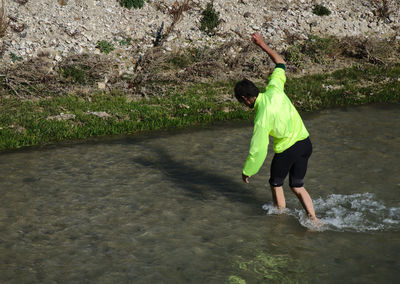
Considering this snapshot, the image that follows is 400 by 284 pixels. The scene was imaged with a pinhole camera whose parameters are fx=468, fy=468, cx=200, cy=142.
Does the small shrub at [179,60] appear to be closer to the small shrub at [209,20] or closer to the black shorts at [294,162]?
the small shrub at [209,20]

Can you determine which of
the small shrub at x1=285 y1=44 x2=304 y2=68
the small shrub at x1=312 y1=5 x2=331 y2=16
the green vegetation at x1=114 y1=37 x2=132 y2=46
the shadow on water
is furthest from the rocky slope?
the shadow on water

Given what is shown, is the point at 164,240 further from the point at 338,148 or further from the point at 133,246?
the point at 338,148

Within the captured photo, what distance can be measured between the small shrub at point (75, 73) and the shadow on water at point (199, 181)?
5.32m

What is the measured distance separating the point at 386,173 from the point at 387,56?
32.8 feet

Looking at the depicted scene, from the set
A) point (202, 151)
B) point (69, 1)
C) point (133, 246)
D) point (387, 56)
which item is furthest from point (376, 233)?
point (69, 1)

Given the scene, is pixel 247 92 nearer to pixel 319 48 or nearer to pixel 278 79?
pixel 278 79

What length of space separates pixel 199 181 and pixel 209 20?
11310 mm

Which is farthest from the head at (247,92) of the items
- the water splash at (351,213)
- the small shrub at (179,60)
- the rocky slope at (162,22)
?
the rocky slope at (162,22)

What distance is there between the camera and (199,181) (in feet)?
30.0

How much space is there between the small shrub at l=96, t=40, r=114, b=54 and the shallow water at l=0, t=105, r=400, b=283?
19.9 feet

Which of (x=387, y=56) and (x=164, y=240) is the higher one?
(x=387, y=56)

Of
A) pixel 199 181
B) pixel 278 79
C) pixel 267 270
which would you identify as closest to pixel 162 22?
pixel 199 181

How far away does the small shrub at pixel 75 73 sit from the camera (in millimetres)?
14703

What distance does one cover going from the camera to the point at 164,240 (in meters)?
6.79
